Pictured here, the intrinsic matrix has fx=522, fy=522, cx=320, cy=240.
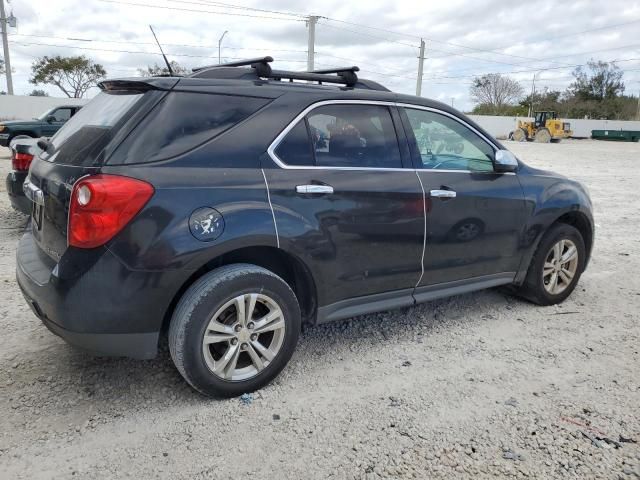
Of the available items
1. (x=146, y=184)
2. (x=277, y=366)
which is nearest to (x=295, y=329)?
(x=277, y=366)

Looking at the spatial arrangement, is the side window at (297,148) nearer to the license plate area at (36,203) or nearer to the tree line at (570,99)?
the license plate area at (36,203)

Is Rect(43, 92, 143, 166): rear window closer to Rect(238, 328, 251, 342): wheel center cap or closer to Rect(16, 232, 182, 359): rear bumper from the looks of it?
Rect(16, 232, 182, 359): rear bumper

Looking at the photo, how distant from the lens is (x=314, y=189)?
301cm

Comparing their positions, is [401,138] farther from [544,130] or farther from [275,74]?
[544,130]

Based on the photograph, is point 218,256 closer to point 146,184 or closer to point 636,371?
point 146,184

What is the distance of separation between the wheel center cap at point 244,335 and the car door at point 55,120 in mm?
14461

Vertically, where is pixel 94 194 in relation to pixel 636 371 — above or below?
above

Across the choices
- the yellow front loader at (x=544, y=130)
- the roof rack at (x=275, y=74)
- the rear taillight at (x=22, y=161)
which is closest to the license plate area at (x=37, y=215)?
the roof rack at (x=275, y=74)

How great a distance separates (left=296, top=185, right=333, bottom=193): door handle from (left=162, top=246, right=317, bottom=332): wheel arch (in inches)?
14.3

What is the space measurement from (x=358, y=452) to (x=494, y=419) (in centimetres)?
82

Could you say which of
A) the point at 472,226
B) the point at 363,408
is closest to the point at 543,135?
the point at 472,226

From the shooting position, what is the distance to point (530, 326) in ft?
13.5

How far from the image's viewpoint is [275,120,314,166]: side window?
3.00 meters

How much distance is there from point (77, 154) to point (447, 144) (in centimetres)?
249
